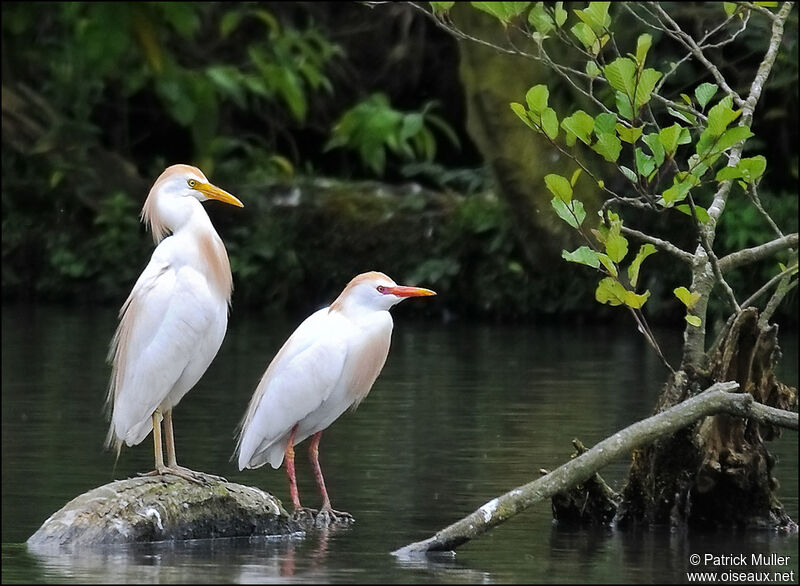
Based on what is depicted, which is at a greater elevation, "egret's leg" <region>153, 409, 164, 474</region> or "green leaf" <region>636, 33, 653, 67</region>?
"green leaf" <region>636, 33, 653, 67</region>

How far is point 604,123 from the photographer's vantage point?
7.29 metres

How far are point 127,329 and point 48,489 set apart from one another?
5.90 feet

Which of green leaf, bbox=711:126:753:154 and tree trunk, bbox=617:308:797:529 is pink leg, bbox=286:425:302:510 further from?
green leaf, bbox=711:126:753:154

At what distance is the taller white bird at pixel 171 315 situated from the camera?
8.09 m

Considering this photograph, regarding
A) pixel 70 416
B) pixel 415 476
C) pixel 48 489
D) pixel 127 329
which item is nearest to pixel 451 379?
pixel 70 416

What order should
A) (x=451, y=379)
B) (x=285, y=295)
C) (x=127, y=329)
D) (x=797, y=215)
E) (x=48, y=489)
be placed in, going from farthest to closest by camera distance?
(x=285, y=295) → (x=797, y=215) → (x=451, y=379) → (x=48, y=489) → (x=127, y=329)

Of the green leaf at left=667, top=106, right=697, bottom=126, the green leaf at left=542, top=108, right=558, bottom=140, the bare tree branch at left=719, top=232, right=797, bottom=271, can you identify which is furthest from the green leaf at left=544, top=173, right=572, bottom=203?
the bare tree branch at left=719, top=232, right=797, bottom=271

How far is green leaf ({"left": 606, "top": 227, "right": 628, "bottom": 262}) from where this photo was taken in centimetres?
727

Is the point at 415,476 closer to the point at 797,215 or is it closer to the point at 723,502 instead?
the point at 723,502

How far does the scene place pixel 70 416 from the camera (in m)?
12.8

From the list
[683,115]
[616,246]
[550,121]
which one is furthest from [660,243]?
[550,121]

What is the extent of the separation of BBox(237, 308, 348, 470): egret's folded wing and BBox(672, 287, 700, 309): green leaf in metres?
1.90

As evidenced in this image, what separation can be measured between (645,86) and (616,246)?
28.7 inches

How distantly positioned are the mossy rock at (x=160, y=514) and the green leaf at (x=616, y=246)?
228 cm
